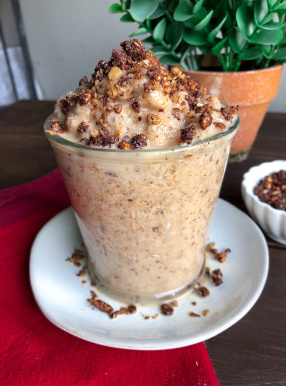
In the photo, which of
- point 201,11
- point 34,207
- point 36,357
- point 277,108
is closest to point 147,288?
point 36,357

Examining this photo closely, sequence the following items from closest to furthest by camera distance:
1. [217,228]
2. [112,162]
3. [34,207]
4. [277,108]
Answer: [112,162] → [217,228] → [34,207] → [277,108]

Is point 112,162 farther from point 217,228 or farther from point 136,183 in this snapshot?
point 217,228

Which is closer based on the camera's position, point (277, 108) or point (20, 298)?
point (20, 298)

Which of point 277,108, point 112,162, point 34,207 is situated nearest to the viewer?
point 112,162

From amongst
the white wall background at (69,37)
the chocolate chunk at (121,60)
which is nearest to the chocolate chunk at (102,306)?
the chocolate chunk at (121,60)

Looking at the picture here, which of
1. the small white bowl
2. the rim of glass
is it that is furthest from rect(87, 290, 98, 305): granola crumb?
the small white bowl

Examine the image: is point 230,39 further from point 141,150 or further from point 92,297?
point 92,297

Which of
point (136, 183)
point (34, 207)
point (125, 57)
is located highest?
point (125, 57)
